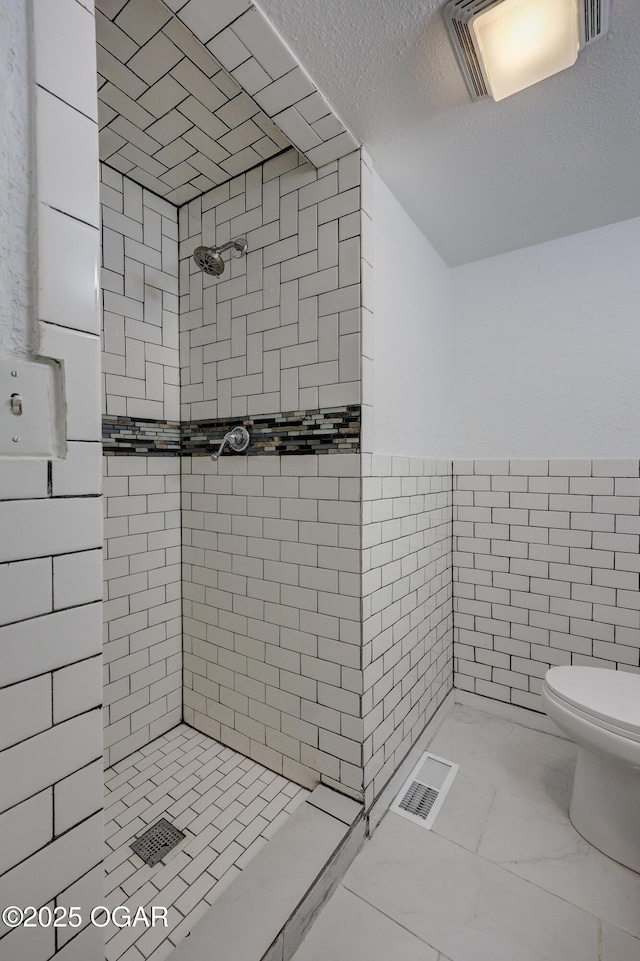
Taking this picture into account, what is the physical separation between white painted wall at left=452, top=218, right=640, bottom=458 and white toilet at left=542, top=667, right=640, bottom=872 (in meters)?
0.97

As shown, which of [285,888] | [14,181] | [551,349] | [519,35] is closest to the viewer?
[14,181]

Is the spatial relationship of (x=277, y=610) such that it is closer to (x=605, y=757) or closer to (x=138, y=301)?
(x=605, y=757)

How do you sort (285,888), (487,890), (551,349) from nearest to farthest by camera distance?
(285,888) < (487,890) < (551,349)

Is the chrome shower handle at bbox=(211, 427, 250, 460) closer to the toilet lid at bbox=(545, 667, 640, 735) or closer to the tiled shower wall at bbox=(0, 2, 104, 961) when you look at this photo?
the tiled shower wall at bbox=(0, 2, 104, 961)

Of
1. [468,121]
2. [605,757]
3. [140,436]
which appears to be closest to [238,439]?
[140,436]

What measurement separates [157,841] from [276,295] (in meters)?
1.85

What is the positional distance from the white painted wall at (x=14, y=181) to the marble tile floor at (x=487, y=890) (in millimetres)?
1573

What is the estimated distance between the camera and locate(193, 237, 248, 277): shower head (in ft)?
4.79

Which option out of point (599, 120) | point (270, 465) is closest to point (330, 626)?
point (270, 465)

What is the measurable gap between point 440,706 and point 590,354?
174cm

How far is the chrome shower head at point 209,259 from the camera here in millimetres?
1456

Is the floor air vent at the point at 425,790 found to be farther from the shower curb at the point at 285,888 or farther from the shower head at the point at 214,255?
the shower head at the point at 214,255

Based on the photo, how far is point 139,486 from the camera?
1729 millimetres

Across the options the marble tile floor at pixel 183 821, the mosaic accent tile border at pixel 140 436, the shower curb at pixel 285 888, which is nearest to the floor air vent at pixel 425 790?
the shower curb at pixel 285 888
